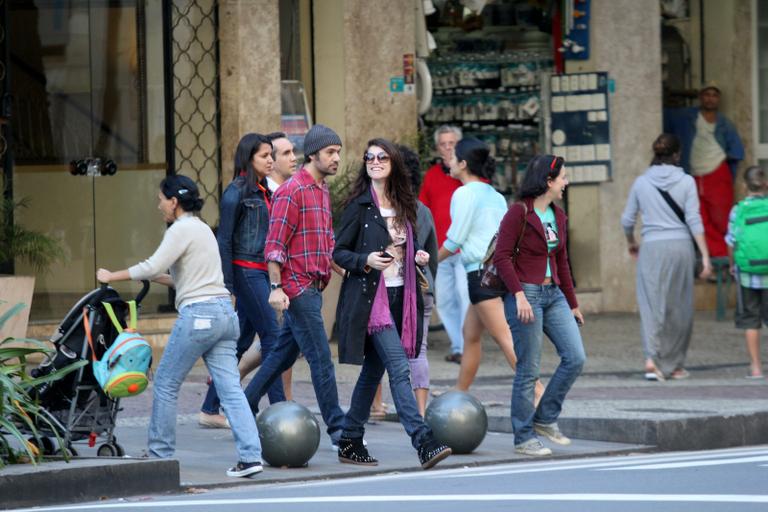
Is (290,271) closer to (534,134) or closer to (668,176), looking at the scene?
(668,176)

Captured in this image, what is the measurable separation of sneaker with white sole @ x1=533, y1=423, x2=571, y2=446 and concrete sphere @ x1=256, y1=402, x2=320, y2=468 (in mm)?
1670

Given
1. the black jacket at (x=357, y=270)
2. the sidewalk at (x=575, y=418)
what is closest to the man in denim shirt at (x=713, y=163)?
the sidewalk at (x=575, y=418)

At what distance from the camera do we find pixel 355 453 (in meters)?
10.6

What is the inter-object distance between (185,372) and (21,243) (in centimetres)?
509

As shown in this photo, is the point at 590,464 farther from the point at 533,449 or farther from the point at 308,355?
the point at 308,355

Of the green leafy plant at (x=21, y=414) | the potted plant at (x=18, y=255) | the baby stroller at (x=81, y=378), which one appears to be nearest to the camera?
the green leafy plant at (x=21, y=414)

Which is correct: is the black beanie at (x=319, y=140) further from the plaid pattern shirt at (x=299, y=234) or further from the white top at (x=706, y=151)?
the white top at (x=706, y=151)

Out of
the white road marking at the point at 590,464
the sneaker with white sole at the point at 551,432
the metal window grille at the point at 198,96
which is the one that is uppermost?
the metal window grille at the point at 198,96

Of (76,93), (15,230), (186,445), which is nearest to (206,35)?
(76,93)

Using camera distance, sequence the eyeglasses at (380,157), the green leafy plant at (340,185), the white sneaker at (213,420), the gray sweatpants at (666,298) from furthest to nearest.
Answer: the green leafy plant at (340,185) < the gray sweatpants at (666,298) < the white sneaker at (213,420) < the eyeglasses at (380,157)

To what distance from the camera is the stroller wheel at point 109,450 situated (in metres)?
10.1

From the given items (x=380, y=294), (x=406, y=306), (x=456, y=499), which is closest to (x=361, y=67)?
(x=406, y=306)

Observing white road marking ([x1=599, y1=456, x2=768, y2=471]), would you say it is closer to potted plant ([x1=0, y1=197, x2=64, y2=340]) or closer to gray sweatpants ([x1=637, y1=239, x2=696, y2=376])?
gray sweatpants ([x1=637, y1=239, x2=696, y2=376])

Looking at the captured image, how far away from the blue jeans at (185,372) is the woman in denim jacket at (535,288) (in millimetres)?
1808
